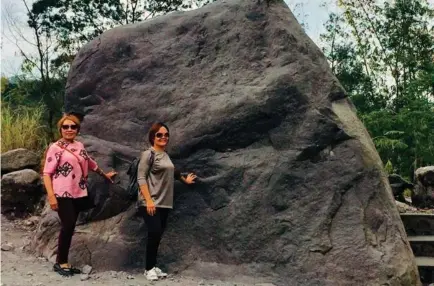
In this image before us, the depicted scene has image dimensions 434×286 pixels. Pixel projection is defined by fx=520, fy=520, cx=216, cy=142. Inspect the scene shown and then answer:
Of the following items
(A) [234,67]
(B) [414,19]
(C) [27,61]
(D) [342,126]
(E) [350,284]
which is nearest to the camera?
(E) [350,284]

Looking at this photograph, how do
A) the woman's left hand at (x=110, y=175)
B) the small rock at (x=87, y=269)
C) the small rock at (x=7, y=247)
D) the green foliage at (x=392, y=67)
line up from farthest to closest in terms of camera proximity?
the green foliage at (x=392, y=67) < the small rock at (x=7, y=247) < the woman's left hand at (x=110, y=175) < the small rock at (x=87, y=269)

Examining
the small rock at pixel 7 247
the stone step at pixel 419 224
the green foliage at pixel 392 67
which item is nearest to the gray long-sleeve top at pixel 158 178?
the small rock at pixel 7 247

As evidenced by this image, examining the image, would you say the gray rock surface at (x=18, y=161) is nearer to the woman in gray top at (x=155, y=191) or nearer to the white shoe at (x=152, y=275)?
the woman in gray top at (x=155, y=191)

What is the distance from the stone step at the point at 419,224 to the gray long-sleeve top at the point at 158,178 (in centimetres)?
292

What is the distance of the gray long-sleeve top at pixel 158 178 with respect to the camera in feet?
14.0

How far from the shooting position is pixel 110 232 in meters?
4.75

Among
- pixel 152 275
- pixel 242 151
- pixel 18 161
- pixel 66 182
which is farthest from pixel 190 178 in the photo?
pixel 18 161

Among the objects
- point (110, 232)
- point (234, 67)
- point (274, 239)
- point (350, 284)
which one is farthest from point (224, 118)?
point (350, 284)

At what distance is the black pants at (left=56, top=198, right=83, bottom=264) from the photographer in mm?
4184

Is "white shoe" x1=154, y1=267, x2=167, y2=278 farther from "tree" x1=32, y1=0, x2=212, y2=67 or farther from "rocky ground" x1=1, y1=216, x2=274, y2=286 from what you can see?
"tree" x1=32, y1=0, x2=212, y2=67

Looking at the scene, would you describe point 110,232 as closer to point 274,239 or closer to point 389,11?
point 274,239

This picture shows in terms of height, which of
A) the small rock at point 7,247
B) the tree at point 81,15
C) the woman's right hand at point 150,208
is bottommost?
the small rock at point 7,247

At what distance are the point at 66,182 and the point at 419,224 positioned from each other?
388 centimetres

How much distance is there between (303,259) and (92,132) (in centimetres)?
237
